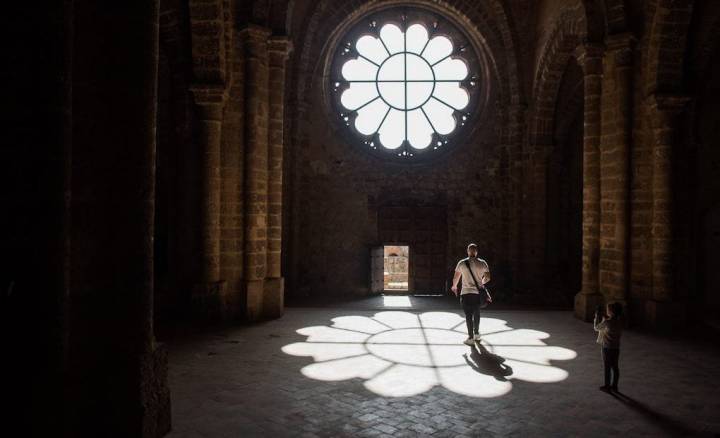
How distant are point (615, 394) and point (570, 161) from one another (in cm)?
970

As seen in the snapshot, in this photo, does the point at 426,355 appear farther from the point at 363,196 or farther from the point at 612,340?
the point at 363,196

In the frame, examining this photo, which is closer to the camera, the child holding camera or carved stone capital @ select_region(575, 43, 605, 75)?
the child holding camera

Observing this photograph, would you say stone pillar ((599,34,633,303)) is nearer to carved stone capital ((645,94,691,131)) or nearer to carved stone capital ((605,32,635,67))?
carved stone capital ((605,32,635,67))

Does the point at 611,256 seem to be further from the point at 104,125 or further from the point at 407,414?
the point at 104,125

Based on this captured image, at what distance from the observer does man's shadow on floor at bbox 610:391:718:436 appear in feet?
14.0

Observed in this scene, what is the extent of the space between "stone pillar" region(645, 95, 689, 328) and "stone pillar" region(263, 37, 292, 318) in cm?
632

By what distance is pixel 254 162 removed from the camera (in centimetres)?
927

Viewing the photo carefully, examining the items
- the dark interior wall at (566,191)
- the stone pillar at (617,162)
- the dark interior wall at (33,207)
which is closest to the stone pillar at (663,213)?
the stone pillar at (617,162)

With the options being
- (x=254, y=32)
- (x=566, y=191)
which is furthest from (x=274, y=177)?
(x=566, y=191)

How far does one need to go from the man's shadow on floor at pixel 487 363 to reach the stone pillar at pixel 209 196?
439 centimetres

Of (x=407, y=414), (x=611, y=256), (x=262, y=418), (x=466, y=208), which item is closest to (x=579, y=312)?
(x=611, y=256)

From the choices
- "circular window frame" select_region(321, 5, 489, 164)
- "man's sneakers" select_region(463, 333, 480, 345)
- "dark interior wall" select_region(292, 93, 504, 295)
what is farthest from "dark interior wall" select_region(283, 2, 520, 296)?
"man's sneakers" select_region(463, 333, 480, 345)

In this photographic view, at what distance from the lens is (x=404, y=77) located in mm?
14219

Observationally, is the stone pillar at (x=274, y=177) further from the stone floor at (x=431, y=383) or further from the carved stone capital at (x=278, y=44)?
the stone floor at (x=431, y=383)
